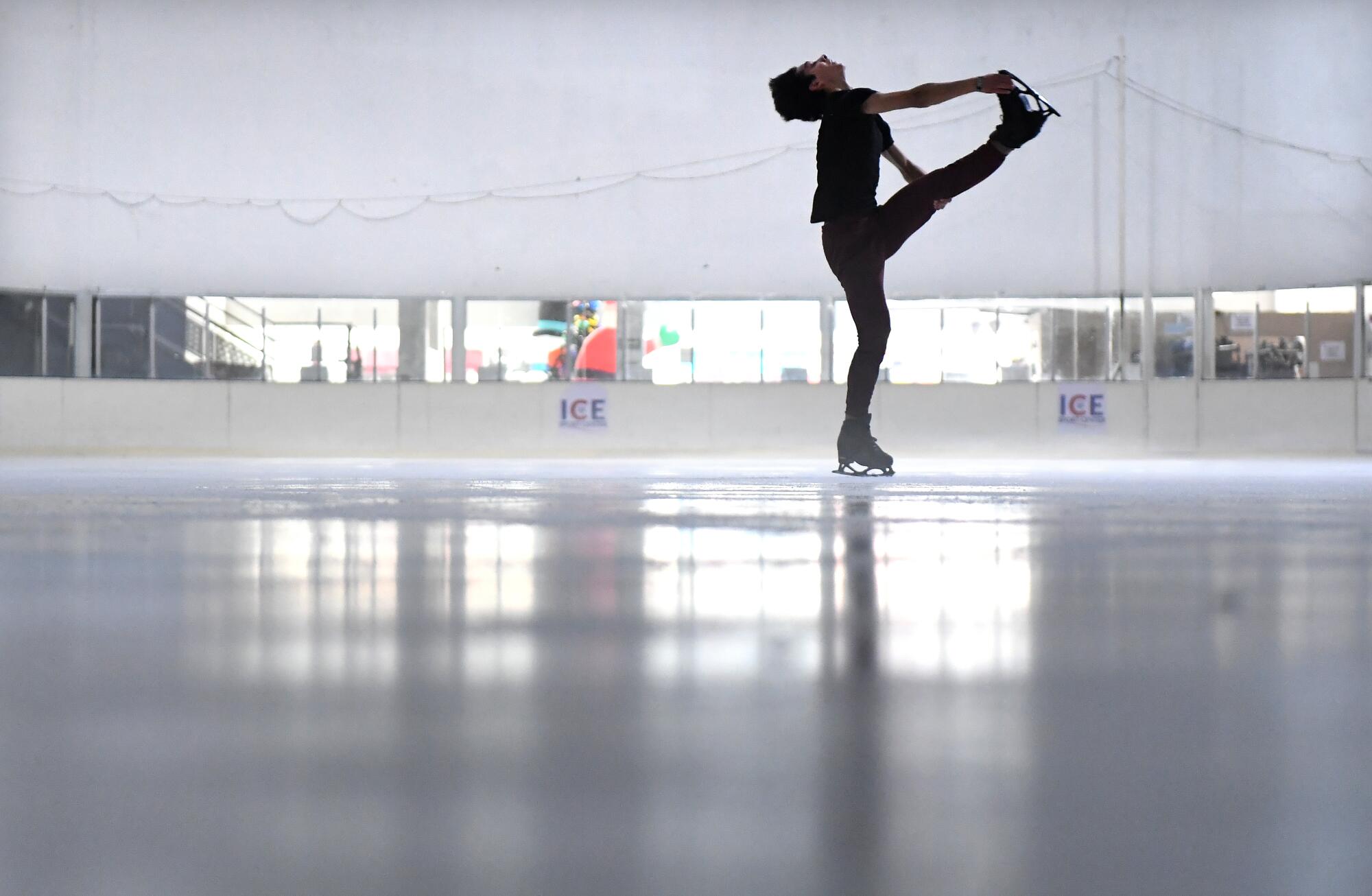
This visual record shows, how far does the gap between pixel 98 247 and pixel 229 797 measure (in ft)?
40.3

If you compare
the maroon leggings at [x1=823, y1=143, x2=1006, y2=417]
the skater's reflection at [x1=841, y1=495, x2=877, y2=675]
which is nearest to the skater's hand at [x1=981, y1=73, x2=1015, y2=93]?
the maroon leggings at [x1=823, y1=143, x2=1006, y2=417]

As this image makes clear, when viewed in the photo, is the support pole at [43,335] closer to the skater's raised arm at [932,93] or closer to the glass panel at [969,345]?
the glass panel at [969,345]

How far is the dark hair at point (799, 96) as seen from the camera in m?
3.42

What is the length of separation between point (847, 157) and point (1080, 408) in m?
8.67

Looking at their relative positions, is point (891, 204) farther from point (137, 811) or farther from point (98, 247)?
point (98, 247)

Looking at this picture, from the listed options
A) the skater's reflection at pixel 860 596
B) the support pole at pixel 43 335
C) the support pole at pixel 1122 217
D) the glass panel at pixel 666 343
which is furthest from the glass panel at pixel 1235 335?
the skater's reflection at pixel 860 596

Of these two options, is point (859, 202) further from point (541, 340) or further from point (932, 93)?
point (541, 340)

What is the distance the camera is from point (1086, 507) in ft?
7.13

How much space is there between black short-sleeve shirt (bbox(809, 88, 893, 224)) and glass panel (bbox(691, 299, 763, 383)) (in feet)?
27.0

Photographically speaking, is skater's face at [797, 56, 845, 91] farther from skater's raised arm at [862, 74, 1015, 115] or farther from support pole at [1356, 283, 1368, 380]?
support pole at [1356, 283, 1368, 380]

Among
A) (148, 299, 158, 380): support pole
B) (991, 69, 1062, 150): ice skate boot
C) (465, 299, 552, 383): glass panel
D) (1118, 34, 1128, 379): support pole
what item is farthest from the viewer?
(465, 299, 552, 383): glass panel

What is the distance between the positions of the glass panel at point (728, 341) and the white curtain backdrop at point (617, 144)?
7.4 inches

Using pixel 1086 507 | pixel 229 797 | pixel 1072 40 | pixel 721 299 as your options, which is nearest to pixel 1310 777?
pixel 229 797

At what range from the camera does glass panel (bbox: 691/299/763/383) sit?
1162 centimetres
